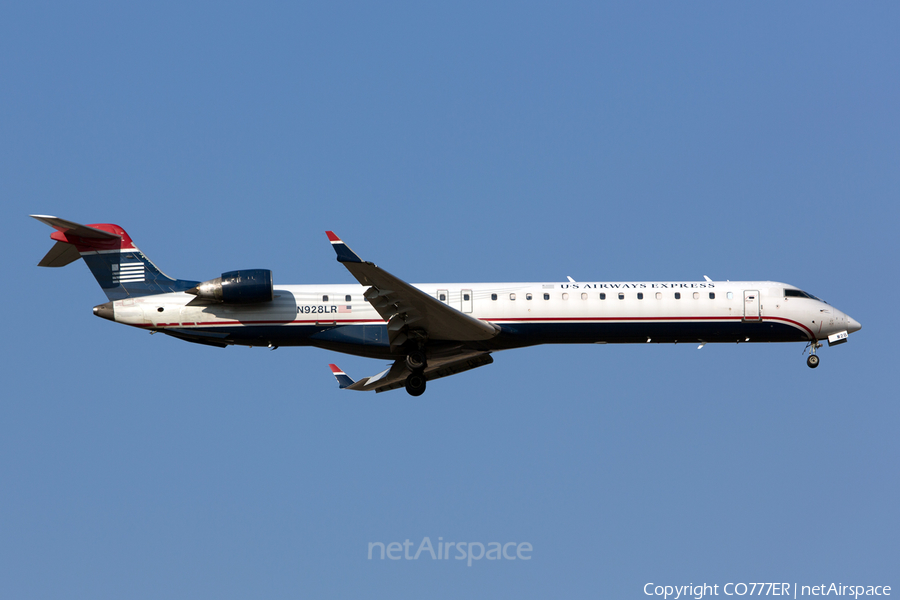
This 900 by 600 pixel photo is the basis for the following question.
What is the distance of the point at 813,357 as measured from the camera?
2584 centimetres

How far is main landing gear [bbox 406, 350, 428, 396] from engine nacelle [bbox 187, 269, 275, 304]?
3.90 m

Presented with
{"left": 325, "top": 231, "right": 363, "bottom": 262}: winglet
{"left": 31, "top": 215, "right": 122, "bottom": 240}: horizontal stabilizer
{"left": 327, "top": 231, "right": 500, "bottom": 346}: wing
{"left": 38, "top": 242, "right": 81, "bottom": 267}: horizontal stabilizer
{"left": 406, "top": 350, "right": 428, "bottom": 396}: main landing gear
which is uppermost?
{"left": 31, "top": 215, "right": 122, "bottom": 240}: horizontal stabilizer

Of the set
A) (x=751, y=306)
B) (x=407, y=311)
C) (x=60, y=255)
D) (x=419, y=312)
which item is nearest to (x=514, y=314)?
(x=419, y=312)

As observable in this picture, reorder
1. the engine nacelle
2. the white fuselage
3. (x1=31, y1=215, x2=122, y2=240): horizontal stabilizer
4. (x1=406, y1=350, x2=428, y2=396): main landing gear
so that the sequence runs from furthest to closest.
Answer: (x1=406, y1=350, x2=428, y2=396): main landing gear
the white fuselage
the engine nacelle
(x1=31, y1=215, x2=122, y2=240): horizontal stabilizer

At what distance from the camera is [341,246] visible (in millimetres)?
20844

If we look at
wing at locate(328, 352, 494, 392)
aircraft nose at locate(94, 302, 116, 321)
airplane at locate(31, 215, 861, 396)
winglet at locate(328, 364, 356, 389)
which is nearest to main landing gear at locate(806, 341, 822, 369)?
airplane at locate(31, 215, 861, 396)

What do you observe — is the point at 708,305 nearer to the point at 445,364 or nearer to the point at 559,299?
the point at 559,299

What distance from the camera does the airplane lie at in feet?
79.0

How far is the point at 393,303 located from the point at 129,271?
714cm

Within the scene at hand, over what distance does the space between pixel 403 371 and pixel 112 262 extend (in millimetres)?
8236

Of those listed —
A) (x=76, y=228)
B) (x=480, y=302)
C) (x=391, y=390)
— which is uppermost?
(x=76, y=228)

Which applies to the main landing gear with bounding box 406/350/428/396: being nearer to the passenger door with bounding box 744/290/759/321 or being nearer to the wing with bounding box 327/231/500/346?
the wing with bounding box 327/231/500/346

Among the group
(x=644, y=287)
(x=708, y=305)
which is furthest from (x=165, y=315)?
(x=708, y=305)

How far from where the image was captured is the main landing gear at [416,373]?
24562mm
